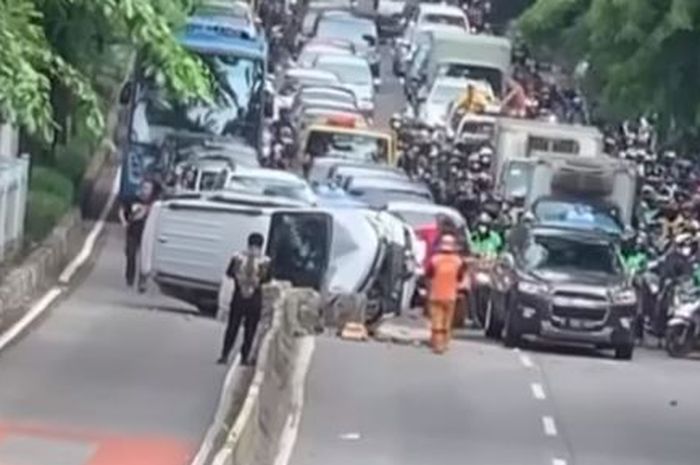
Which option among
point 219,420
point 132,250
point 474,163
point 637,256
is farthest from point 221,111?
point 219,420

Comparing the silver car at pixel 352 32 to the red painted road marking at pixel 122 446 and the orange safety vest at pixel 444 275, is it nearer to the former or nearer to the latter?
the orange safety vest at pixel 444 275

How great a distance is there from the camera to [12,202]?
3944 centimetres

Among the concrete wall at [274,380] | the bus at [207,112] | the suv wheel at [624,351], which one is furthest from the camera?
the bus at [207,112]

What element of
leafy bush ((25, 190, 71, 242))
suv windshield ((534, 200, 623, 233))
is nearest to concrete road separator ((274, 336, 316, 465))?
leafy bush ((25, 190, 71, 242))

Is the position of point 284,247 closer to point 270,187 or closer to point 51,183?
point 270,187

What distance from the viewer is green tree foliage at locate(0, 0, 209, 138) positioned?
56.0ft

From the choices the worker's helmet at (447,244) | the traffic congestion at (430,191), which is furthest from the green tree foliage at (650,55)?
the worker's helmet at (447,244)

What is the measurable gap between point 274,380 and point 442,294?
8.81 meters

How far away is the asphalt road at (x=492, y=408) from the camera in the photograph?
26734 mm

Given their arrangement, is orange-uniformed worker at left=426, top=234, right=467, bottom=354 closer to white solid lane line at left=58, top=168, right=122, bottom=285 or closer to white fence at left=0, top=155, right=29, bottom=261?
white fence at left=0, top=155, right=29, bottom=261

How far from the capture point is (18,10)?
18.0m

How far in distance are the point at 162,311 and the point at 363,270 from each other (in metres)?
2.72

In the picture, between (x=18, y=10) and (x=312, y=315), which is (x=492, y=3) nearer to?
(x=312, y=315)

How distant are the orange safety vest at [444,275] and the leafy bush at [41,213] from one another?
7903 millimetres
